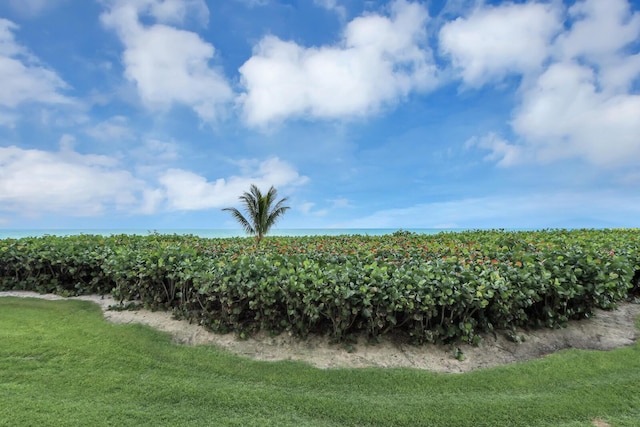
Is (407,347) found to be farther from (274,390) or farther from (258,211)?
(258,211)

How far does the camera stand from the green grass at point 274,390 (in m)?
3.06

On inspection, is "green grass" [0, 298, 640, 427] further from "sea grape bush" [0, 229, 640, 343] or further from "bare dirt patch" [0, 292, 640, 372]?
"sea grape bush" [0, 229, 640, 343]

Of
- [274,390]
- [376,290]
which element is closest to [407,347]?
[376,290]

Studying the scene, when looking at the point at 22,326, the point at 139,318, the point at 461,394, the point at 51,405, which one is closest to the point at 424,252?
the point at 461,394

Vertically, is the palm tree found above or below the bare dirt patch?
above

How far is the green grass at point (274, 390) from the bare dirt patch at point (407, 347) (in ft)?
0.64

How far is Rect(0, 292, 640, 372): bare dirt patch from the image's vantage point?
157 inches

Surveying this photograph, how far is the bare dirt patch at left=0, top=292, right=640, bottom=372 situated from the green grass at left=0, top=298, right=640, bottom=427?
196 millimetres

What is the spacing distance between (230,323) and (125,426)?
1.76 meters

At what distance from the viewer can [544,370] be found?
3.86 meters

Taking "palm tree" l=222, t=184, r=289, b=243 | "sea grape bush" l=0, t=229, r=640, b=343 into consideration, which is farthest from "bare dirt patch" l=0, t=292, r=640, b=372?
"palm tree" l=222, t=184, r=289, b=243

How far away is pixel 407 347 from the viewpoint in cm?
420

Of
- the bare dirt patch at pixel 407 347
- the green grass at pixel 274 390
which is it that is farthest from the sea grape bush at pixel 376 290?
the green grass at pixel 274 390

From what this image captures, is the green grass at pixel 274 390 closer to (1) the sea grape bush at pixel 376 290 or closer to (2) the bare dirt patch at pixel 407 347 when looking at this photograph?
(2) the bare dirt patch at pixel 407 347
